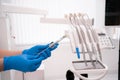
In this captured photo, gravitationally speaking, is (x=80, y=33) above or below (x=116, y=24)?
below

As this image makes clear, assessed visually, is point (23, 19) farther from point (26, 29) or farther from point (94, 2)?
point (94, 2)

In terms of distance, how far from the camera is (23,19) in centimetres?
187

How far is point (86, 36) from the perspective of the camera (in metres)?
0.73

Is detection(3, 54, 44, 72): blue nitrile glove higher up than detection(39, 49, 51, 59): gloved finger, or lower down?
lower down

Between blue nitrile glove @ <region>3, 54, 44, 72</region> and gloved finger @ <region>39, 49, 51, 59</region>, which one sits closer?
blue nitrile glove @ <region>3, 54, 44, 72</region>

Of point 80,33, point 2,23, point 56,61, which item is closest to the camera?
point 80,33

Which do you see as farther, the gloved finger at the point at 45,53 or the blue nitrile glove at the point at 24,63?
the gloved finger at the point at 45,53

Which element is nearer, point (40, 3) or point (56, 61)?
point (56, 61)

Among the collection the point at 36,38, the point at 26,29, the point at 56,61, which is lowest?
the point at 56,61

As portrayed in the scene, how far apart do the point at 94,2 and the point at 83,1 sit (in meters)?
0.16

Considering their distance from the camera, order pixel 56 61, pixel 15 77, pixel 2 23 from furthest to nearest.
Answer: pixel 56 61, pixel 15 77, pixel 2 23

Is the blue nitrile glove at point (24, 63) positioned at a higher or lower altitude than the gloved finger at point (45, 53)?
lower

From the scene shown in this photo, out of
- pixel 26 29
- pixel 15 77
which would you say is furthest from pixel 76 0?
pixel 15 77

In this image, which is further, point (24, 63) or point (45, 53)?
point (45, 53)
